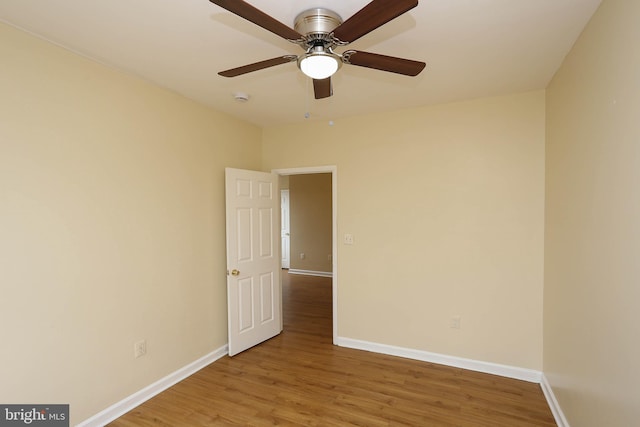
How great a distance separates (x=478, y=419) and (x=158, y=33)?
334 centimetres

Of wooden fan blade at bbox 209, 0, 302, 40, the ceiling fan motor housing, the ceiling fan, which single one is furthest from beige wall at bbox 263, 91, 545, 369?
wooden fan blade at bbox 209, 0, 302, 40

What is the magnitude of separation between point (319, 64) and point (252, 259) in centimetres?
246

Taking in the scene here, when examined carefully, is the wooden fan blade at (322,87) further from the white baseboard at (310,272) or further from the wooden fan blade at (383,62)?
the white baseboard at (310,272)

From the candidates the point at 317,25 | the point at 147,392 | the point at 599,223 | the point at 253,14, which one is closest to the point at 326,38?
the point at 317,25

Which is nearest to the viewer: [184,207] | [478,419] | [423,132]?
[478,419]

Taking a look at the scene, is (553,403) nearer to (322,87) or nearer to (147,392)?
(322,87)

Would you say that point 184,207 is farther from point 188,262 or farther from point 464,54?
point 464,54

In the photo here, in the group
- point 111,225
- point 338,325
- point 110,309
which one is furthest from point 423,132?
point 110,309

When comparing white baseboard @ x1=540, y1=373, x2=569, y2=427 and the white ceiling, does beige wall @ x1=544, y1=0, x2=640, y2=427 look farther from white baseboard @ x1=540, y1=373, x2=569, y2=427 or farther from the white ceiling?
the white ceiling

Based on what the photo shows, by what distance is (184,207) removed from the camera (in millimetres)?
2924

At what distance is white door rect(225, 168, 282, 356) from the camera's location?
3.29m

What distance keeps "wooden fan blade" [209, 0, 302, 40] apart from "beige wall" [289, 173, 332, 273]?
5800 mm

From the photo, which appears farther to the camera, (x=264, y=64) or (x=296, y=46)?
(x=296, y=46)

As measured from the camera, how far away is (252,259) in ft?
11.6
